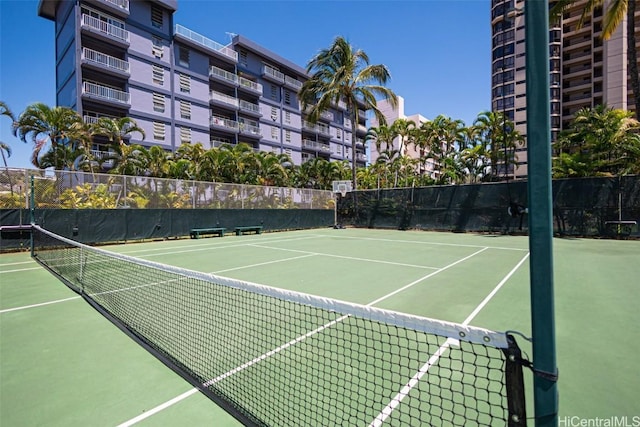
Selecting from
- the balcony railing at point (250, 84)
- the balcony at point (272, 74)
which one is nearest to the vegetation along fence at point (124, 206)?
the balcony railing at point (250, 84)

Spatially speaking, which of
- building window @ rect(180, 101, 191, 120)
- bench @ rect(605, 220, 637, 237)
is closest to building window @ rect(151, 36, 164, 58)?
building window @ rect(180, 101, 191, 120)

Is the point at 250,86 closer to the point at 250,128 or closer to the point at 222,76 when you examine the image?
the point at 222,76

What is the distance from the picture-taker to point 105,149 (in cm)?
2839

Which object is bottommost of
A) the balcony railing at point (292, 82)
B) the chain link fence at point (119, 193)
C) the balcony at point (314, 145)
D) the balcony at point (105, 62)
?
the chain link fence at point (119, 193)

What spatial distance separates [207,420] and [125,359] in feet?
5.61

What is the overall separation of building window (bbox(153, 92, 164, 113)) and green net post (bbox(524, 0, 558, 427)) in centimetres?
3633

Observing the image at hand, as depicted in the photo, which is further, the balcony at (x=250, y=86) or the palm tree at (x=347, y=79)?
the balcony at (x=250, y=86)

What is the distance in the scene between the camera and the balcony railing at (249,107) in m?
41.2

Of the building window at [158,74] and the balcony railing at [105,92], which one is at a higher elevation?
the building window at [158,74]

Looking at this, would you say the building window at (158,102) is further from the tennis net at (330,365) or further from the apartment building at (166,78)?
the tennis net at (330,365)

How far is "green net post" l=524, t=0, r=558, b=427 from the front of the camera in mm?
1468

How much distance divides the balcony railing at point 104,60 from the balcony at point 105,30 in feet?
4.92

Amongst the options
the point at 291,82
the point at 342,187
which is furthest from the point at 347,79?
the point at 291,82

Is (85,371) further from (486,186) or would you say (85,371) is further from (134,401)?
(486,186)
